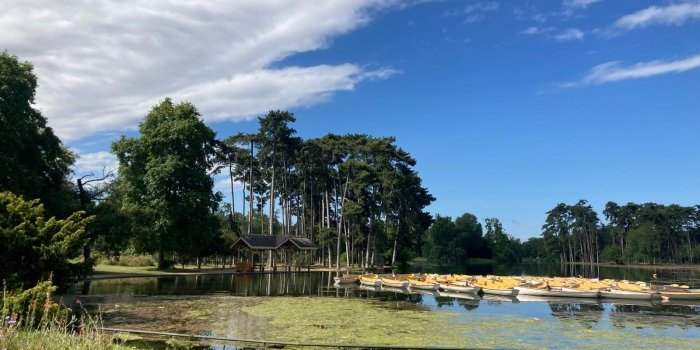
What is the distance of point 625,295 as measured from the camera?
104 ft

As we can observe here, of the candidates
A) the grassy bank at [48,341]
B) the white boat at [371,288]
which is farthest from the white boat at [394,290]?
the grassy bank at [48,341]

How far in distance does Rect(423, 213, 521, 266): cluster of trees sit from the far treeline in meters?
0.47

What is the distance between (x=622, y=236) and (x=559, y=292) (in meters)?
109

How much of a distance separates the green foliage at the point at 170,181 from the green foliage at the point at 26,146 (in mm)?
10709

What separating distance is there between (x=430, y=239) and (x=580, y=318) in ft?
324

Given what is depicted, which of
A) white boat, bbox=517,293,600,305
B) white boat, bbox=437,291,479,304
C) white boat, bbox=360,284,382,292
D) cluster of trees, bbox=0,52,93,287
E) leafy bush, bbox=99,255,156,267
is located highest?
cluster of trees, bbox=0,52,93,287

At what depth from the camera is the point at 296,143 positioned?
66562 millimetres

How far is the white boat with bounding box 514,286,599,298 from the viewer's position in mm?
31844

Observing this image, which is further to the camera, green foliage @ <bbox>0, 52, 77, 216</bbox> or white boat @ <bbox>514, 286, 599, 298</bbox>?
white boat @ <bbox>514, 286, 599, 298</bbox>

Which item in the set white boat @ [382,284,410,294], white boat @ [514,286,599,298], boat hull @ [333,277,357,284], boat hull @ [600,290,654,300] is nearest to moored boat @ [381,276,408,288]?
white boat @ [382,284,410,294]

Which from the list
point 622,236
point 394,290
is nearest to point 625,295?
point 394,290

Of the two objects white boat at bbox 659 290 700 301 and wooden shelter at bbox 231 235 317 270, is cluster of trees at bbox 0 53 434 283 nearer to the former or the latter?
wooden shelter at bbox 231 235 317 270

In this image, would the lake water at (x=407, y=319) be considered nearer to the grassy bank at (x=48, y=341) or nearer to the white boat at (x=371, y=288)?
the grassy bank at (x=48, y=341)

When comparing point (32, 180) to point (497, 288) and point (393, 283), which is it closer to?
point (393, 283)
